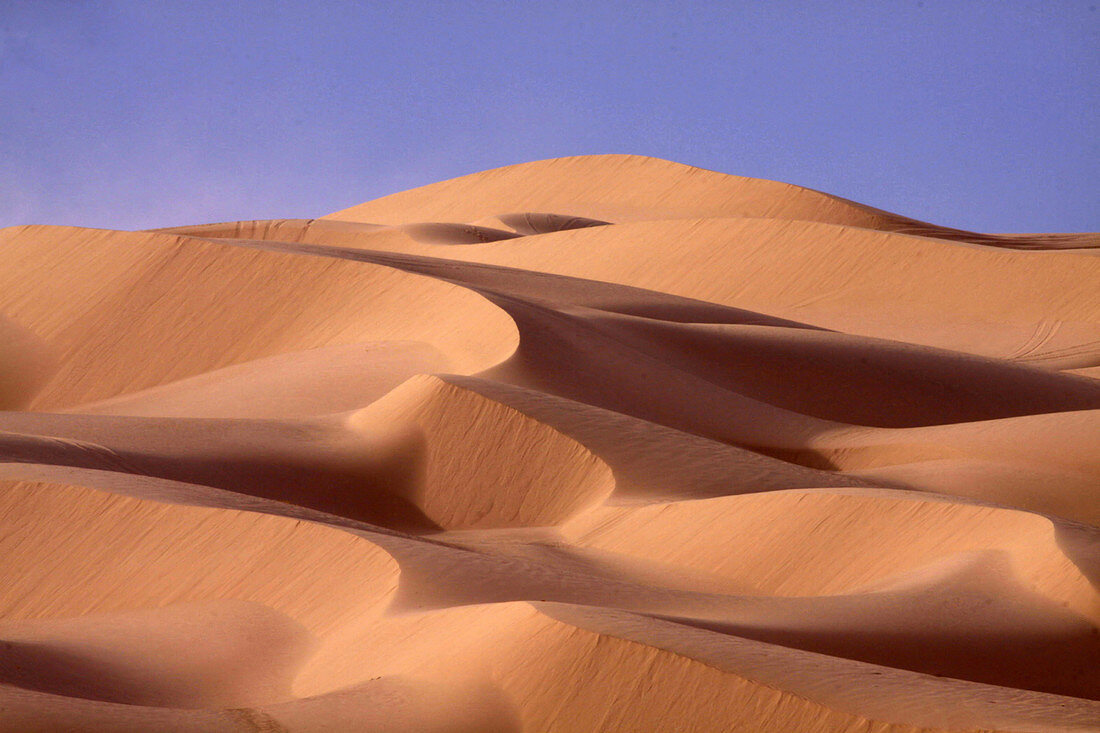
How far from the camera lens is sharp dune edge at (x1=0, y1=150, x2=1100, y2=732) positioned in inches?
219

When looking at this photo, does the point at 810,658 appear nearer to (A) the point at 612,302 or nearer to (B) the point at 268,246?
(A) the point at 612,302

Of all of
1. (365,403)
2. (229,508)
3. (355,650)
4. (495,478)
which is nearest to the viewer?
(355,650)

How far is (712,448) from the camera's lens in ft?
40.2

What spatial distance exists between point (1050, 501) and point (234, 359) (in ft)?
36.3

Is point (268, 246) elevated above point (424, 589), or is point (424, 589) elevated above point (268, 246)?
point (268, 246)

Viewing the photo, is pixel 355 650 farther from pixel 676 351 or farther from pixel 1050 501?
pixel 676 351

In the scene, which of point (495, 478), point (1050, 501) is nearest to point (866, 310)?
point (1050, 501)

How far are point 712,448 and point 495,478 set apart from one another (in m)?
2.26

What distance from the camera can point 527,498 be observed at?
11.2m

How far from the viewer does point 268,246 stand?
20562mm

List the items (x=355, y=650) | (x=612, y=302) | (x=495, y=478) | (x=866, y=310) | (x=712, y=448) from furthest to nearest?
(x=866, y=310)
(x=612, y=302)
(x=712, y=448)
(x=495, y=478)
(x=355, y=650)

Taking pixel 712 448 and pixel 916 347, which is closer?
pixel 712 448

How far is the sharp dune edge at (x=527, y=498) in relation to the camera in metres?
5.55

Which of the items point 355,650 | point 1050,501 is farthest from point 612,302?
point 355,650
